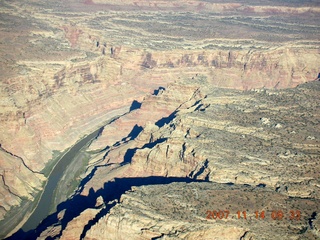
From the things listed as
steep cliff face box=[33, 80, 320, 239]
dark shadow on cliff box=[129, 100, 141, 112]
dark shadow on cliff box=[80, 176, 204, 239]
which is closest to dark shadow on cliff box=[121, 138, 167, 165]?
steep cliff face box=[33, 80, 320, 239]

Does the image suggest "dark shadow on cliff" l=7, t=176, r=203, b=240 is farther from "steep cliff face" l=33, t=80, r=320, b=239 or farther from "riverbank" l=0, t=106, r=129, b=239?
"riverbank" l=0, t=106, r=129, b=239

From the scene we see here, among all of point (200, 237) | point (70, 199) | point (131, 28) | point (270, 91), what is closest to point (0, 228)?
point (70, 199)

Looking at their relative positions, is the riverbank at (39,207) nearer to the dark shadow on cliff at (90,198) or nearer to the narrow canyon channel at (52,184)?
the narrow canyon channel at (52,184)

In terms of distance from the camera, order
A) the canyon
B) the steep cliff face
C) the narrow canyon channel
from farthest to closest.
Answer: the narrow canyon channel < the canyon < the steep cliff face

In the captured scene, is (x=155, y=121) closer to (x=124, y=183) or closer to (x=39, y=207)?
(x=124, y=183)

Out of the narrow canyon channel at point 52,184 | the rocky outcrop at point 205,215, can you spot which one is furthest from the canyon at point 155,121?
the narrow canyon channel at point 52,184

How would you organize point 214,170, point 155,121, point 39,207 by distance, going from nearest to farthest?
1. point 214,170
2. point 39,207
3. point 155,121

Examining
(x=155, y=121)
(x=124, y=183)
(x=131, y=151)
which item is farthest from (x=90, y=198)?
(x=155, y=121)
